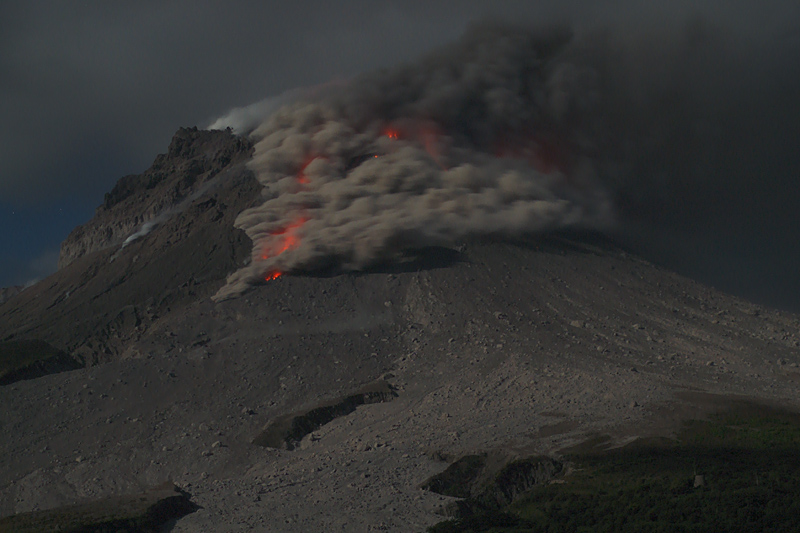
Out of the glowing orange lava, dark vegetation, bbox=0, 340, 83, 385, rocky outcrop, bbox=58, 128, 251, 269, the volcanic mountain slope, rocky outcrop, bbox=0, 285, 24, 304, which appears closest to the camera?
the volcanic mountain slope

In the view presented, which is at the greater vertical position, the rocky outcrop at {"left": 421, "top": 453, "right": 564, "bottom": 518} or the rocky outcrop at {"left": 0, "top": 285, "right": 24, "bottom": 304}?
the rocky outcrop at {"left": 0, "top": 285, "right": 24, "bottom": 304}

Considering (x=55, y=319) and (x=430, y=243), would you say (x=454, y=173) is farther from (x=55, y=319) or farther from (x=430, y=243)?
(x=55, y=319)

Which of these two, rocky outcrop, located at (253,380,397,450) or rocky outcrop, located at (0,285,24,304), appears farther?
rocky outcrop, located at (0,285,24,304)

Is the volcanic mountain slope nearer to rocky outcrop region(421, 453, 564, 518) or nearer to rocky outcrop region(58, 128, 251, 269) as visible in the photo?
rocky outcrop region(421, 453, 564, 518)

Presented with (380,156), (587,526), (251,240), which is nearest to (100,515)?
(587,526)

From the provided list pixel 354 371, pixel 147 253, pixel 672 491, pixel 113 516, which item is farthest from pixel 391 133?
pixel 672 491

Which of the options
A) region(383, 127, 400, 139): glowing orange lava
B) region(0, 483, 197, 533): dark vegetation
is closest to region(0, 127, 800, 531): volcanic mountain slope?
region(0, 483, 197, 533): dark vegetation
